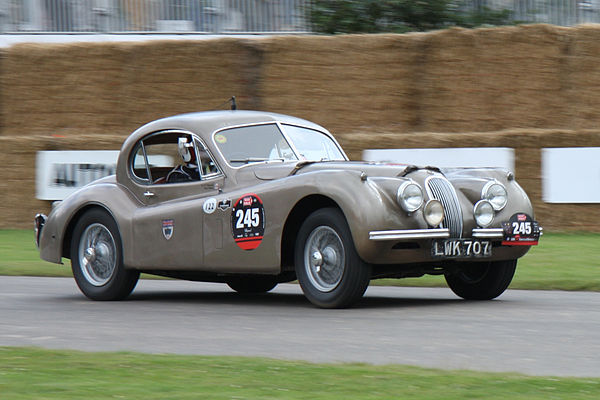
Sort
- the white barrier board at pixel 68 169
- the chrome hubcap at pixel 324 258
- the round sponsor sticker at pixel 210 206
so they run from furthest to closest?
the white barrier board at pixel 68 169, the round sponsor sticker at pixel 210 206, the chrome hubcap at pixel 324 258

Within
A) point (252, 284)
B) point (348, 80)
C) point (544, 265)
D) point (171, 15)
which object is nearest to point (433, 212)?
point (252, 284)

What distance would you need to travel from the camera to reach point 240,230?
782 centimetres

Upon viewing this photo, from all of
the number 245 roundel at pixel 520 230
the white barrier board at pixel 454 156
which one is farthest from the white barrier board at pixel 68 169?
the number 245 roundel at pixel 520 230

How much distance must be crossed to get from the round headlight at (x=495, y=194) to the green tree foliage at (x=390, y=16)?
1141 centimetres

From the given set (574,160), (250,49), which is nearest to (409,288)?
(574,160)

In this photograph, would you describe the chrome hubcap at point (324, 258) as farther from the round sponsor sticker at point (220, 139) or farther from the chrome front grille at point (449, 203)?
the round sponsor sticker at point (220, 139)

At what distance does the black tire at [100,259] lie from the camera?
8.77 metres

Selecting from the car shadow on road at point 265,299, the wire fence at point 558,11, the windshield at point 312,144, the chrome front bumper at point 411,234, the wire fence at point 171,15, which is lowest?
the car shadow on road at point 265,299

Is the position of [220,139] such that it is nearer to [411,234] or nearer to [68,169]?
[411,234]

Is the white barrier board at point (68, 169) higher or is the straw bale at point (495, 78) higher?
the straw bale at point (495, 78)

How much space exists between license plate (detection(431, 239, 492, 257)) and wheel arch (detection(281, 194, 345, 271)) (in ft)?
2.76

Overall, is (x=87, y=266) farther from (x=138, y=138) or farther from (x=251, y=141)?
(x=251, y=141)

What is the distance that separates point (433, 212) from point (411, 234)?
11.2 inches

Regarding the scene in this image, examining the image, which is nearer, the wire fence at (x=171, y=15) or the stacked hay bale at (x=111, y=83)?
the stacked hay bale at (x=111, y=83)
